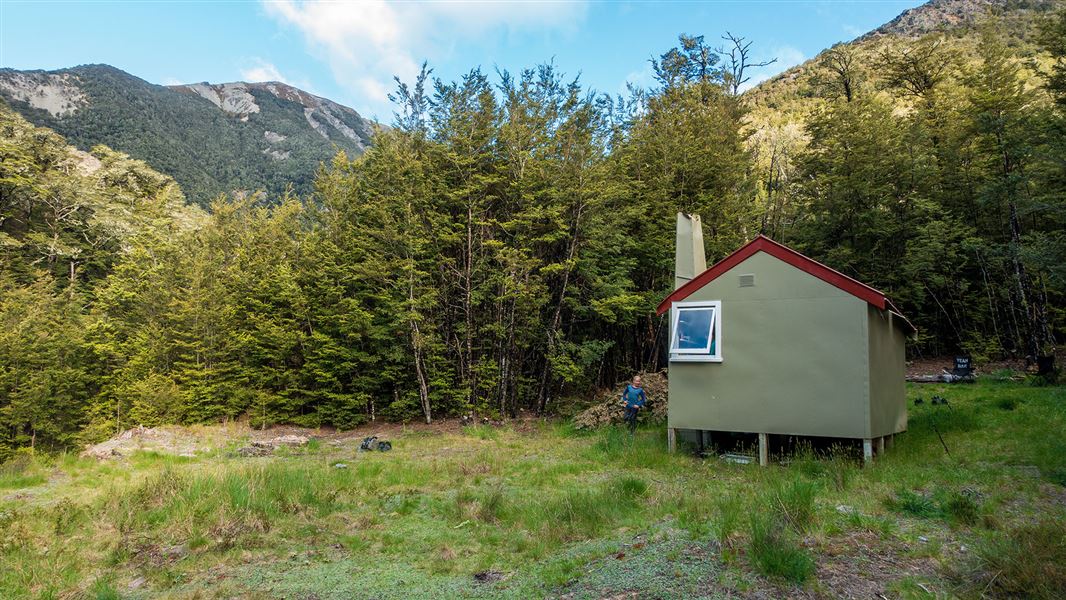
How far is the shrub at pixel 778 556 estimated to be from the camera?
11.4 ft

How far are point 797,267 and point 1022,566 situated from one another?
5967 mm

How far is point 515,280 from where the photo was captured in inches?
625

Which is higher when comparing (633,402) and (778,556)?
(633,402)

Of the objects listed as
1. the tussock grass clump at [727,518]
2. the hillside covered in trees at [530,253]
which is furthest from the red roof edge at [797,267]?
the hillside covered in trees at [530,253]

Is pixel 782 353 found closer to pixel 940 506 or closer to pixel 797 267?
pixel 797 267

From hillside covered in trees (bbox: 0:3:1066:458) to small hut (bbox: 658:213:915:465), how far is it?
6034mm

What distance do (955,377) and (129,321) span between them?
28659mm

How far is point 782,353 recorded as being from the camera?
867cm

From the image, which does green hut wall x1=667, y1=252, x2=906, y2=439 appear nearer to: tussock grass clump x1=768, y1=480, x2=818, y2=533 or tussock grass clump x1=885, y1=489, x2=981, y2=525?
tussock grass clump x1=885, y1=489, x2=981, y2=525

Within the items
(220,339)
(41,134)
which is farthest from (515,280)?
(41,134)

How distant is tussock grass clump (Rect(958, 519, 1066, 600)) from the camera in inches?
123

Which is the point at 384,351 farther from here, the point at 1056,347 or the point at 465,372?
the point at 1056,347

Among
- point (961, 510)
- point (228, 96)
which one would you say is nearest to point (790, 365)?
point (961, 510)

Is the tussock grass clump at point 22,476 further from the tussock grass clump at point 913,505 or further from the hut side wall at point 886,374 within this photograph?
the hut side wall at point 886,374
